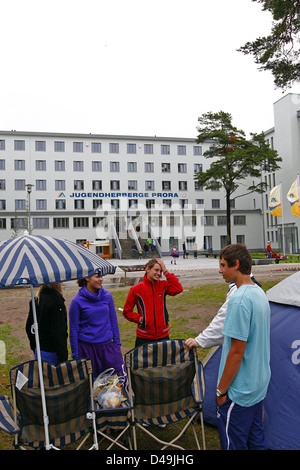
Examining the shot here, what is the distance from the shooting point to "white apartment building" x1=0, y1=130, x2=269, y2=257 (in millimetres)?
49500

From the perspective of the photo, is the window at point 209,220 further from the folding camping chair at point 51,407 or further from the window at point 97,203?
the folding camping chair at point 51,407

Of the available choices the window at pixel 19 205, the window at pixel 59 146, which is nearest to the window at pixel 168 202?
the window at pixel 59 146

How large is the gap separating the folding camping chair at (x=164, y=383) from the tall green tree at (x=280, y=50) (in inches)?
405

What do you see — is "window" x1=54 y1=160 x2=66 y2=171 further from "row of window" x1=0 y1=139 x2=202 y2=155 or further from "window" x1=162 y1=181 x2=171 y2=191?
"window" x1=162 y1=181 x2=171 y2=191

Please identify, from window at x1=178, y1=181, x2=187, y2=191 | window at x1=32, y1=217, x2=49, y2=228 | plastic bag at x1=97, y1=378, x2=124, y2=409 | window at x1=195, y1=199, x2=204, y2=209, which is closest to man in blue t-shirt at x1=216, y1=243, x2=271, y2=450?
plastic bag at x1=97, y1=378, x2=124, y2=409

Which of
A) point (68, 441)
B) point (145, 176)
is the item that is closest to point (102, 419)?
point (68, 441)

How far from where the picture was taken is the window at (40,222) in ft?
161

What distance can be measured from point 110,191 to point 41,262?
48.9m

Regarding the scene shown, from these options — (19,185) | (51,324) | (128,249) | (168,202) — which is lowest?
(51,324)

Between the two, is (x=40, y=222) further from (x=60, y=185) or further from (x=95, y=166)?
(x=95, y=166)

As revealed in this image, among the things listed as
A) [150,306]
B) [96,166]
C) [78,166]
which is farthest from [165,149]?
[150,306]

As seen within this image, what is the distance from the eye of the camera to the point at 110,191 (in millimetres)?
51469

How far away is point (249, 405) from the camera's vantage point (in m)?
2.68

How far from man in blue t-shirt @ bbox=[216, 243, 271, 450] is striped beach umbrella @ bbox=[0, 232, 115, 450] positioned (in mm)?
1402
